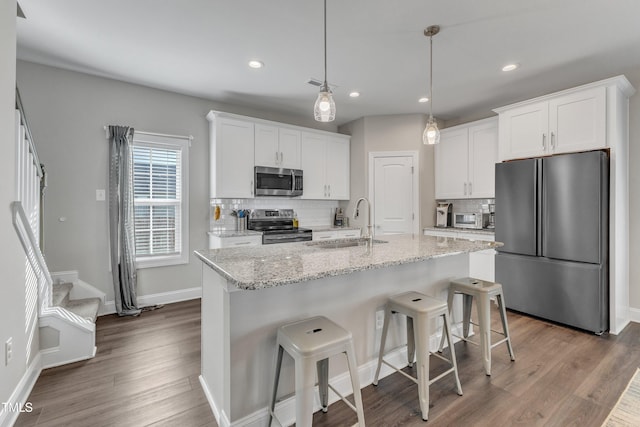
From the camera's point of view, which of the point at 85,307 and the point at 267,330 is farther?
the point at 85,307

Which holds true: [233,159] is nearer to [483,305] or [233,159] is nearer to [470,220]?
[483,305]

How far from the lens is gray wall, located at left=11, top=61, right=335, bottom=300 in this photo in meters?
3.09

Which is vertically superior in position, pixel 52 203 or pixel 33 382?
pixel 52 203

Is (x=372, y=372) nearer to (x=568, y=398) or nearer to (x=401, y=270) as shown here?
Result: (x=401, y=270)

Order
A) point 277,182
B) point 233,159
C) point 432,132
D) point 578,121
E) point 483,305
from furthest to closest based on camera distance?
point 277,182, point 233,159, point 578,121, point 432,132, point 483,305

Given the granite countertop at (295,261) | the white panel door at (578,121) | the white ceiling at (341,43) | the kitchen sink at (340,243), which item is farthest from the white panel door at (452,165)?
the kitchen sink at (340,243)

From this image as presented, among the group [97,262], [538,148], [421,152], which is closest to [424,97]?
[421,152]

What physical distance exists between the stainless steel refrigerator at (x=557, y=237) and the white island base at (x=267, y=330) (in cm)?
194

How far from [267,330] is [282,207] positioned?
10.2 ft

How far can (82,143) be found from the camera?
3268 mm

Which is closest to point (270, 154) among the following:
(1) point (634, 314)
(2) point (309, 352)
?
(2) point (309, 352)

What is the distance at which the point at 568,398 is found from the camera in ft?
6.27

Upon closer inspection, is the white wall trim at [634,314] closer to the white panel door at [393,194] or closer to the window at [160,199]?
the white panel door at [393,194]

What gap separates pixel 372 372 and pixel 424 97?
349 centimetres
